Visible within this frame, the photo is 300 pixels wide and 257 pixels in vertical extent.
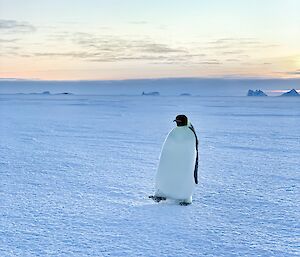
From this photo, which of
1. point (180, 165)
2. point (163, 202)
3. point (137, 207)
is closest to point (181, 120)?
point (180, 165)

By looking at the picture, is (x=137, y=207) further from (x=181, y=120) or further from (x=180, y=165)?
(x=181, y=120)

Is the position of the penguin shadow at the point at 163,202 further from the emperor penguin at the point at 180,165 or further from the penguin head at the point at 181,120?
the penguin head at the point at 181,120

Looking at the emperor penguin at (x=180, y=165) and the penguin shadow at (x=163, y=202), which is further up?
the emperor penguin at (x=180, y=165)

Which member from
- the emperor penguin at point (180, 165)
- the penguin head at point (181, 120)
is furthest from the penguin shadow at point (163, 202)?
the penguin head at point (181, 120)

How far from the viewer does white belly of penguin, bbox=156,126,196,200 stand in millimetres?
5367

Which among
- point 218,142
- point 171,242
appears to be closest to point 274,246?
point 171,242

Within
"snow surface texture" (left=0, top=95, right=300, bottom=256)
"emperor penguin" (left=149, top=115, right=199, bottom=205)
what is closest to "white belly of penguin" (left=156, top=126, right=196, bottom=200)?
"emperor penguin" (left=149, top=115, right=199, bottom=205)

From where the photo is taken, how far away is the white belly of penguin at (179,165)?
211 inches

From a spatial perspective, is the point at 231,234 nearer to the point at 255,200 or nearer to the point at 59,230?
the point at 255,200

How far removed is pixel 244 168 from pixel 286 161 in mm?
1333

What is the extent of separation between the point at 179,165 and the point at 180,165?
0.01 metres

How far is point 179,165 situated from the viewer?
5410 mm

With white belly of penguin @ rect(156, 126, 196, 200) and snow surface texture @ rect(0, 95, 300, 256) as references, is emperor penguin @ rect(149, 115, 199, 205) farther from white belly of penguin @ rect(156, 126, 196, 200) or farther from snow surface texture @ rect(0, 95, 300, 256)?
snow surface texture @ rect(0, 95, 300, 256)

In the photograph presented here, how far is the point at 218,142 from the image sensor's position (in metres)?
12.2
